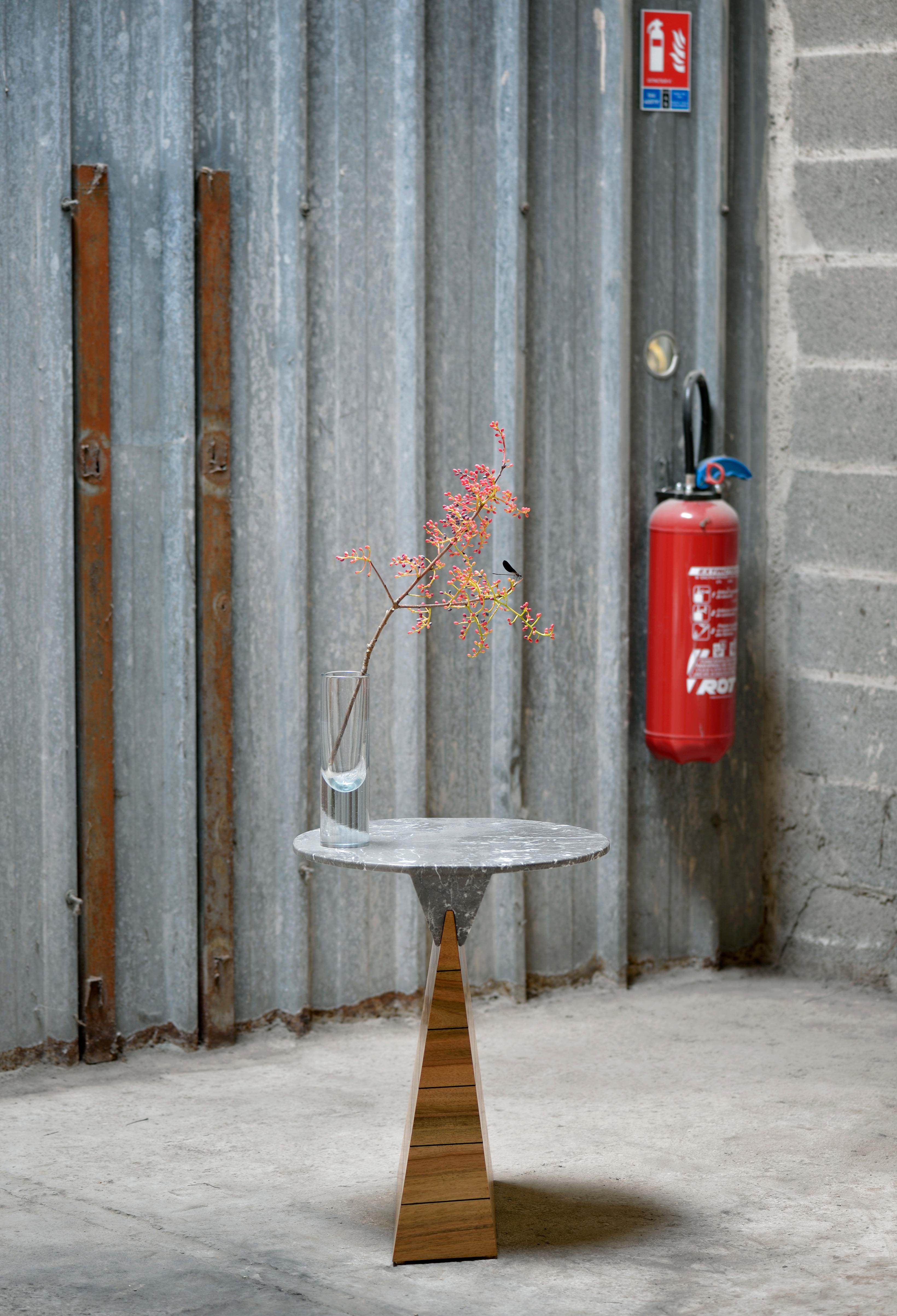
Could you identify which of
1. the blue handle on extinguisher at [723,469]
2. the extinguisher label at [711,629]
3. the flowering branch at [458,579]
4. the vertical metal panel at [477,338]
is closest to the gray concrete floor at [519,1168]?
the vertical metal panel at [477,338]

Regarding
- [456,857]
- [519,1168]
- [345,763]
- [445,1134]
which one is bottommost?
[519,1168]

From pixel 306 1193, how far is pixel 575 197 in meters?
2.75

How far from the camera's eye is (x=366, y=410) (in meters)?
4.55

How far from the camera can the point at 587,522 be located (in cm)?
487

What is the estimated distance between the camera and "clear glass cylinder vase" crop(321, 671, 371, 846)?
3.22 metres

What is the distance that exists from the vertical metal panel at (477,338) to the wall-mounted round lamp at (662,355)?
0.43m

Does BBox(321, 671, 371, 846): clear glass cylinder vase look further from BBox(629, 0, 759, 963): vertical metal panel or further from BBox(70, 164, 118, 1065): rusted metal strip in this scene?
BBox(629, 0, 759, 963): vertical metal panel

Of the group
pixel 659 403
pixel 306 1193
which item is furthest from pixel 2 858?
pixel 659 403

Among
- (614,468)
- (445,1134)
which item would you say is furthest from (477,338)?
(445,1134)

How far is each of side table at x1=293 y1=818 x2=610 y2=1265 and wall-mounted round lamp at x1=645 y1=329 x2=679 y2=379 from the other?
212cm

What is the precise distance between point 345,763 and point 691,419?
207 cm

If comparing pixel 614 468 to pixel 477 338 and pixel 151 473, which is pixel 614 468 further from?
pixel 151 473

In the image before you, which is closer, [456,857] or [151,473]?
[456,857]

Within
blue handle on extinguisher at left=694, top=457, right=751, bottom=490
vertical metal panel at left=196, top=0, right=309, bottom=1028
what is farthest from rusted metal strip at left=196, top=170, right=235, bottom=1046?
blue handle on extinguisher at left=694, top=457, right=751, bottom=490
